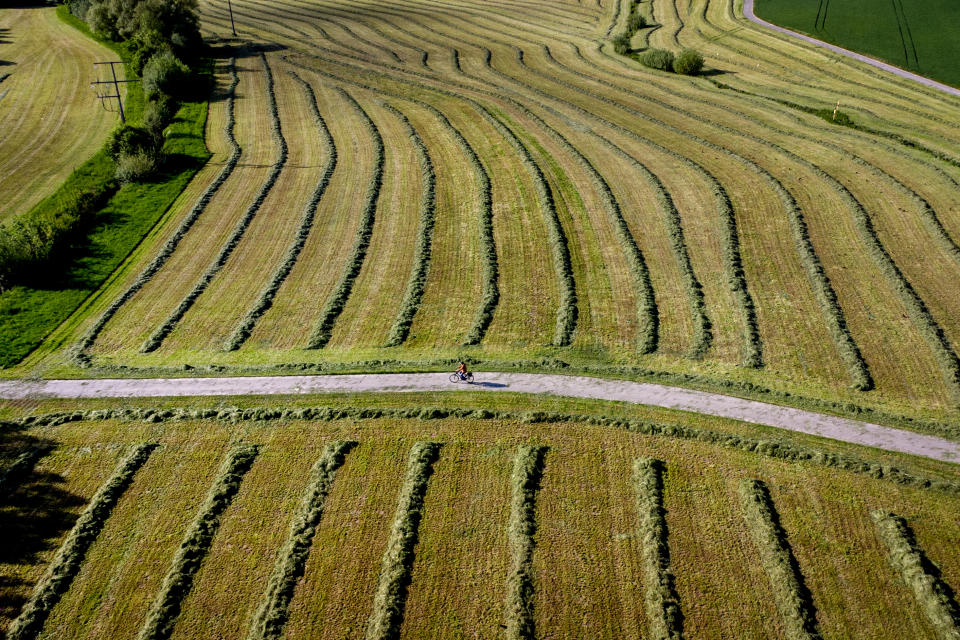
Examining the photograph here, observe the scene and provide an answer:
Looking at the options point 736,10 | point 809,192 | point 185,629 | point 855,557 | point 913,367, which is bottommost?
point 185,629

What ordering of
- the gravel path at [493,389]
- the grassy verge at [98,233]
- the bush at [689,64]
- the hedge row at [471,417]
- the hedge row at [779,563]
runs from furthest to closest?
the bush at [689,64], the grassy verge at [98,233], the gravel path at [493,389], the hedge row at [471,417], the hedge row at [779,563]

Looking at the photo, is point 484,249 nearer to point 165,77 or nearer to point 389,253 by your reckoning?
point 389,253

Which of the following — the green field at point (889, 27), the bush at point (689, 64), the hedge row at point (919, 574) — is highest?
the green field at point (889, 27)

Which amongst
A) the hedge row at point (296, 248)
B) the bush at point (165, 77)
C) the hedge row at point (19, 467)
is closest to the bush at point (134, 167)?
the hedge row at point (296, 248)

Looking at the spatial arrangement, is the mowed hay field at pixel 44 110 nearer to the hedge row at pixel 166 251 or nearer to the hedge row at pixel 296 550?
the hedge row at pixel 166 251

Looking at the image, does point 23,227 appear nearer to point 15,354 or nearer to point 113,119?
point 15,354

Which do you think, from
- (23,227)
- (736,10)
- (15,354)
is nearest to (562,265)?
(15,354)
